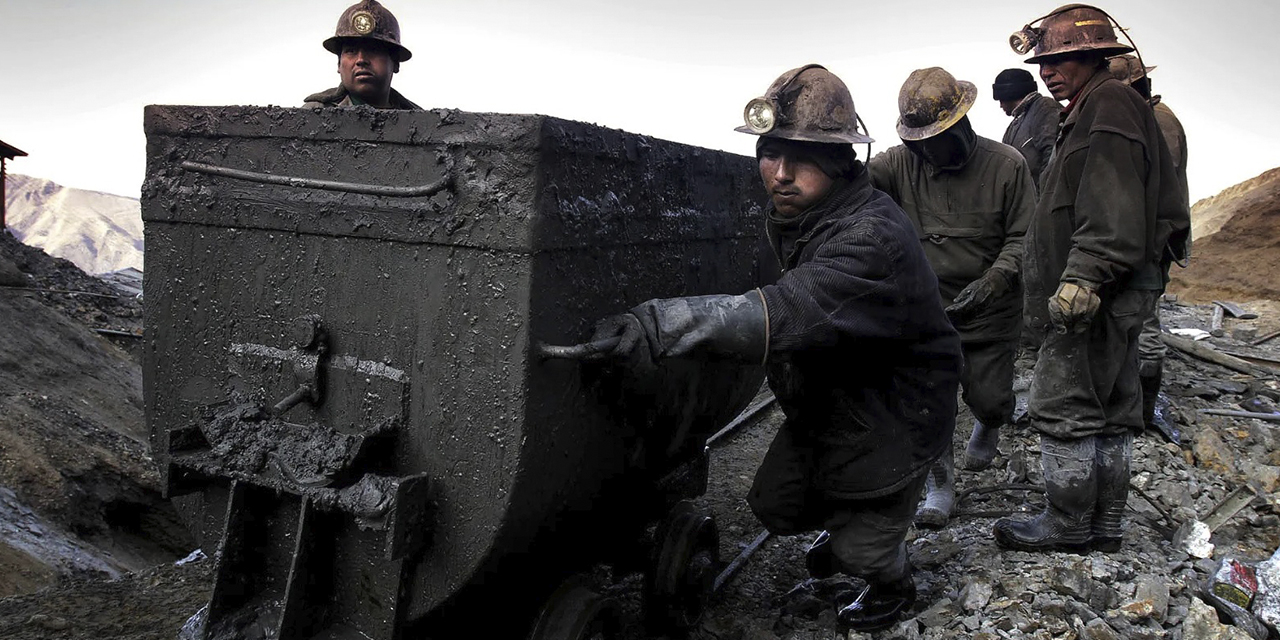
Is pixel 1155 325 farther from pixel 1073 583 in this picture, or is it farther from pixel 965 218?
pixel 1073 583

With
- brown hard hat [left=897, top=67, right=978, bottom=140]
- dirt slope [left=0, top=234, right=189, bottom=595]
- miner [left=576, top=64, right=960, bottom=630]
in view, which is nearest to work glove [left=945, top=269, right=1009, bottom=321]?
brown hard hat [left=897, top=67, right=978, bottom=140]

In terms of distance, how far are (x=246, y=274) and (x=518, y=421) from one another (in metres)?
0.90

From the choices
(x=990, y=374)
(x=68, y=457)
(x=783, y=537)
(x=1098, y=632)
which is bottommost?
(x=68, y=457)

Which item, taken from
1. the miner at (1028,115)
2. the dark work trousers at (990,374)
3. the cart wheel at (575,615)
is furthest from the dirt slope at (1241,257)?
the cart wheel at (575,615)

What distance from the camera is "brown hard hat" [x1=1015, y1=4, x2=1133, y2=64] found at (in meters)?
3.04

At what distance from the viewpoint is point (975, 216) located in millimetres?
3855

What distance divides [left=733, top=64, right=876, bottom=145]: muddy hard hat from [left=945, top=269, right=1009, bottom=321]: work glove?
141 cm

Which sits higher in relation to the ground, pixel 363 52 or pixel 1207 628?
pixel 363 52

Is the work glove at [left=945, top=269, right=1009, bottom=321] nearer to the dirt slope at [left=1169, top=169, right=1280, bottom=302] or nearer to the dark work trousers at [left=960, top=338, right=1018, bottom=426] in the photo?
the dark work trousers at [left=960, top=338, right=1018, bottom=426]

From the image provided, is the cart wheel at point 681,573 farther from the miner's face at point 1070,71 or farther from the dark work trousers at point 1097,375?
the miner's face at point 1070,71

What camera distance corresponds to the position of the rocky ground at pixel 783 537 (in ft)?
9.38

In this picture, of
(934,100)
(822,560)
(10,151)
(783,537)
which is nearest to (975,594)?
(822,560)

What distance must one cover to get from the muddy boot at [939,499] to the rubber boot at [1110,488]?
2.26ft

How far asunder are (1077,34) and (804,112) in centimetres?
131
